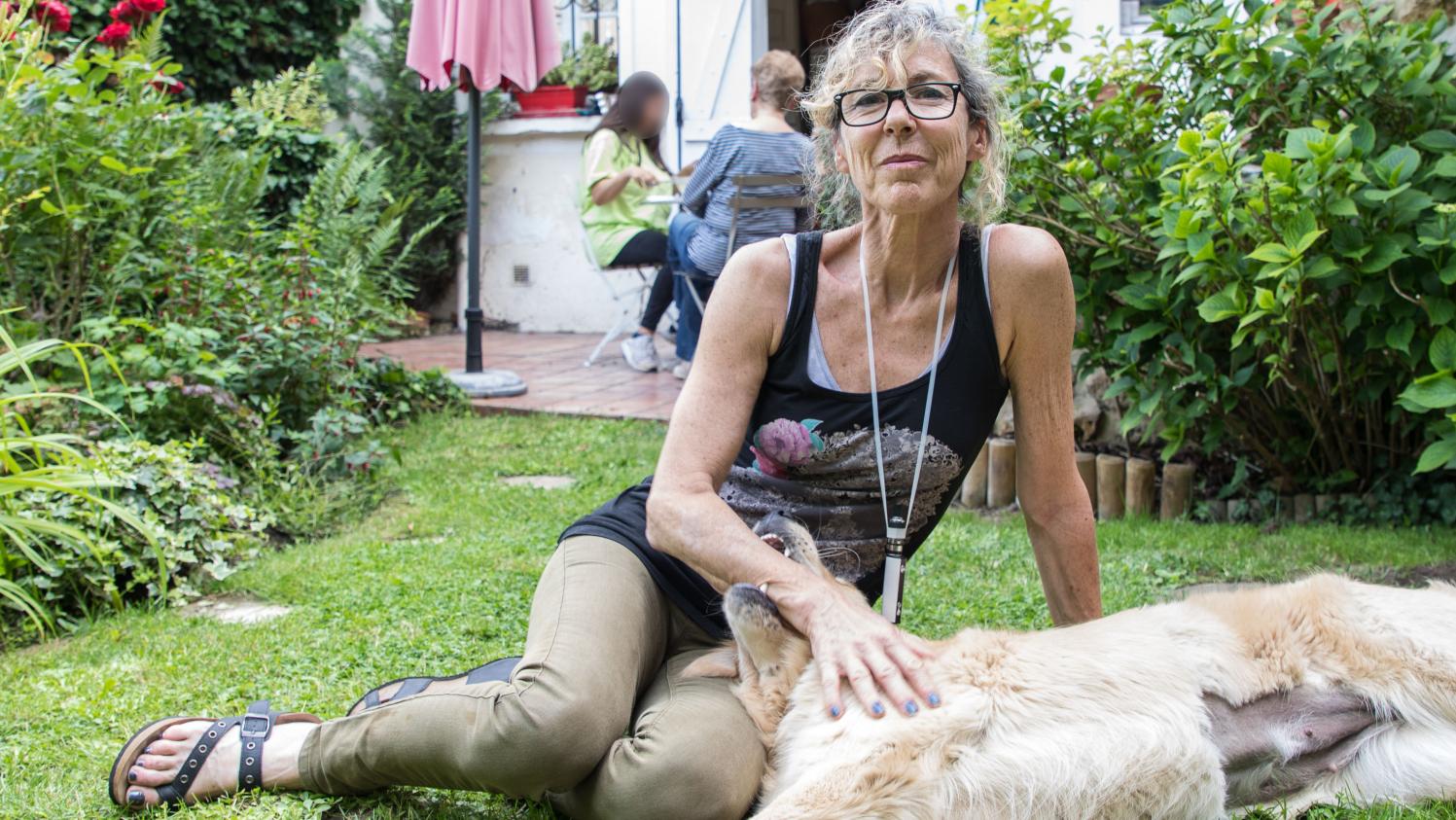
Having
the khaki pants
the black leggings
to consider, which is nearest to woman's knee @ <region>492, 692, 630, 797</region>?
the khaki pants

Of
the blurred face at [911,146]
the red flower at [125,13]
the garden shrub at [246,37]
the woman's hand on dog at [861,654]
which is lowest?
the woman's hand on dog at [861,654]

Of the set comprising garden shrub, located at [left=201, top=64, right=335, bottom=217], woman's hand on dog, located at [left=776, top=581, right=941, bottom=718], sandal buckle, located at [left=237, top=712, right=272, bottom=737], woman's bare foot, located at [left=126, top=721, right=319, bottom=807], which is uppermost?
garden shrub, located at [left=201, top=64, right=335, bottom=217]

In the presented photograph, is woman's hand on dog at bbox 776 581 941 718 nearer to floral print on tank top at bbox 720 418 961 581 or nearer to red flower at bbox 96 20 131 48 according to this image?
floral print on tank top at bbox 720 418 961 581

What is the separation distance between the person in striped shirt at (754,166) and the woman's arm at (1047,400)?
4.07 metres

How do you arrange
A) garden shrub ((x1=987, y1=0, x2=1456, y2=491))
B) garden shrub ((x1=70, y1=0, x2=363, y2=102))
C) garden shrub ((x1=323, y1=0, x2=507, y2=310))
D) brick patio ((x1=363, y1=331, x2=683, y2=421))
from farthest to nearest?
garden shrub ((x1=323, y1=0, x2=507, y2=310)), garden shrub ((x1=70, y1=0, x2=363, y2=102)), brick patio ((x1=363, y1=331, x2=683, y2=421)), garden shrub ((x1=987, y1=0, x2=1456, y2=491))

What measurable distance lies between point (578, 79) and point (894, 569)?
800 centimetres

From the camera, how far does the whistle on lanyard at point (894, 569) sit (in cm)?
211

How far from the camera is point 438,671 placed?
2775 mm

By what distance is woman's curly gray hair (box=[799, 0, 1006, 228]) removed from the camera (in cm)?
217

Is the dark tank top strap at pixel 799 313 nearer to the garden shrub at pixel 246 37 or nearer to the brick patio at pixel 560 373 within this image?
the brick patio at pixel 560 373

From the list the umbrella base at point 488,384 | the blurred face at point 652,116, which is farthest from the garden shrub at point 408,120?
the umbrella base at point 488,384

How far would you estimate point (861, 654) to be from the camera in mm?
1828

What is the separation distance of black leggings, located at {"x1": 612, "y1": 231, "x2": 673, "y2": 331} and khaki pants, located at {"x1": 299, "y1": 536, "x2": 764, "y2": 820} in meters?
5.69

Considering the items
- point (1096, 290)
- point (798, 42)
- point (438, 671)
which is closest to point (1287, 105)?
point (1096, 290)
